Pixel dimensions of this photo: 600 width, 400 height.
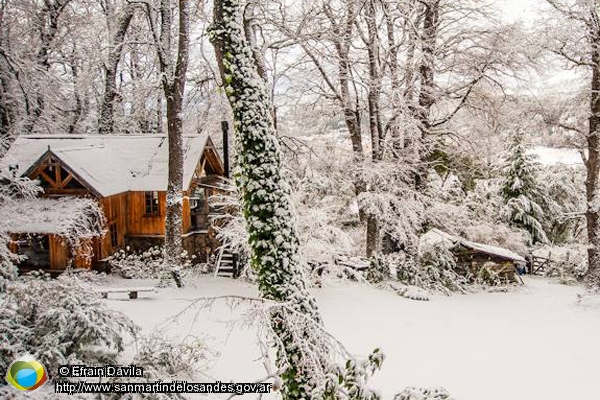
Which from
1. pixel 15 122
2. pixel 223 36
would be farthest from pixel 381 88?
pixel 15 122

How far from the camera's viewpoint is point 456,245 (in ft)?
56.9

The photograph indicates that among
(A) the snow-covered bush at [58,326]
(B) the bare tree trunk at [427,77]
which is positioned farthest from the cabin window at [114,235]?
(B) the bare tree trunk at [427,77]

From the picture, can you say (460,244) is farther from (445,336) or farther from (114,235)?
(114,235)

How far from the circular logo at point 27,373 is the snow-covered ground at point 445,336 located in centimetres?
192

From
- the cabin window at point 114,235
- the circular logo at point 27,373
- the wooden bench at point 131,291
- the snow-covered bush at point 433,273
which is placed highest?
the cabin window at point 114,235

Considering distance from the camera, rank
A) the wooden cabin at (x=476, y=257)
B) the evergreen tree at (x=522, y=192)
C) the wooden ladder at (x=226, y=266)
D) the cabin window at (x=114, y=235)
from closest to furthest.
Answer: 1. the wooden ladder at (x=226, y=266)
2. the wooden cabin at (x=476, y=257)
3. the cabin window at (x=114, y=235)
4. the evergreen tree at (x=522, y=192)

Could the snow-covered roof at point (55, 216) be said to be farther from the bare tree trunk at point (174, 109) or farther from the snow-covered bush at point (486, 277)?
the snow-covered bush at point (486, 277)

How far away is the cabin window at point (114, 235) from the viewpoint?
1827 centimetres

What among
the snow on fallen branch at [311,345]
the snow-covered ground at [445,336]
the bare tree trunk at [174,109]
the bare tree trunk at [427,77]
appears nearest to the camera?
the snow on fallen branch at [311,345]

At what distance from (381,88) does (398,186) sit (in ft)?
12.6

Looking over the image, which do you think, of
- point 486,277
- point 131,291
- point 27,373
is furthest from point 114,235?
point 486,277

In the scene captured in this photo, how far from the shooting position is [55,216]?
16078 mm

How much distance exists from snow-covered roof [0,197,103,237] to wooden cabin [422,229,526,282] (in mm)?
12949

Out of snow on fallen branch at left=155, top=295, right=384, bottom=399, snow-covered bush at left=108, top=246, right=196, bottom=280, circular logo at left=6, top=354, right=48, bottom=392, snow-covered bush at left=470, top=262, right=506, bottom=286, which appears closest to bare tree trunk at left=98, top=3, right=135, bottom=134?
snow-covered bush at left=108, top=246, right=196, bottom=280
